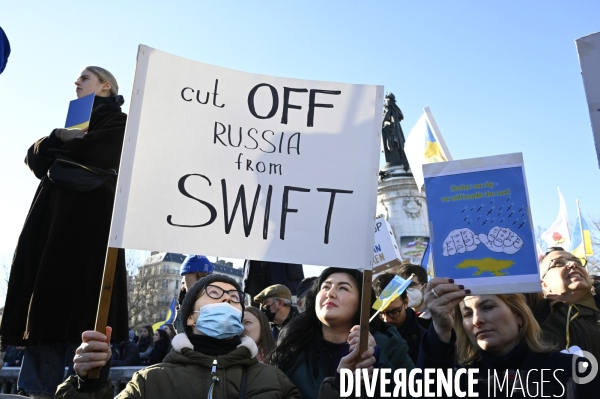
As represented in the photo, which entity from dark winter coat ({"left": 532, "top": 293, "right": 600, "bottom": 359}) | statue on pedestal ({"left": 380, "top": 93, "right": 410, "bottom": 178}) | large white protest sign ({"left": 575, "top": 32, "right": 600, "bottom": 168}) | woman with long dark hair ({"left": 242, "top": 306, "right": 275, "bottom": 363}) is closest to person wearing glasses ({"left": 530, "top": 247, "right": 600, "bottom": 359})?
dark winter coat ({"left": 532, "top": 293, "right": 600, "bottom": 359})

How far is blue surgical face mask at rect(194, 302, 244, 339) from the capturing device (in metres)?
3.24

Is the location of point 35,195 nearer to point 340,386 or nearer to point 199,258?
point 199,258

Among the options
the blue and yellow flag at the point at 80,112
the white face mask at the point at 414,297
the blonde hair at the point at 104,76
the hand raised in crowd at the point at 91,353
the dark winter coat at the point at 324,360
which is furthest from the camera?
the white face mask at the point at 414,297

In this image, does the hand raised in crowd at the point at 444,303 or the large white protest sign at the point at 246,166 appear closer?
the hand raised in crowd at the point at 444,303

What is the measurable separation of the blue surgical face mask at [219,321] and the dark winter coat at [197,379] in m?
0.09

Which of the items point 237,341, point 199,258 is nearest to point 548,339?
point 237,341

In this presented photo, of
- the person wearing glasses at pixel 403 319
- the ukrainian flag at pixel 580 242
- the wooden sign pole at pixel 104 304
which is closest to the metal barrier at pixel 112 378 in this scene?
the person wearing glasses at pixel 403 319

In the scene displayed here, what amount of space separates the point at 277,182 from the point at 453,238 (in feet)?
3.13

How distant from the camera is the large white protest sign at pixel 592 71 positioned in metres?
3.51

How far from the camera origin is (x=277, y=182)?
11.1 ft

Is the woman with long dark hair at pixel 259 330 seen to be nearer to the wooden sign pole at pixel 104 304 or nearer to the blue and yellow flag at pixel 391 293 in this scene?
the blue and yellow flag at pixel 391 293

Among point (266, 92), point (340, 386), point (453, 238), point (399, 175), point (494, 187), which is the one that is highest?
point (399, 175)

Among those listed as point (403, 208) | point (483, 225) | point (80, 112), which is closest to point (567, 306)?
point (483, 225)

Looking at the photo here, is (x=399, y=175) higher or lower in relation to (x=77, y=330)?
higher
